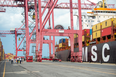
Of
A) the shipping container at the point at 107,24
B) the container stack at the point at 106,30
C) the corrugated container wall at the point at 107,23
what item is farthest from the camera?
the corrugated container wall at the point at 107,23

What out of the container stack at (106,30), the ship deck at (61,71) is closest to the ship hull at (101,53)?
the container stack at (106,30)

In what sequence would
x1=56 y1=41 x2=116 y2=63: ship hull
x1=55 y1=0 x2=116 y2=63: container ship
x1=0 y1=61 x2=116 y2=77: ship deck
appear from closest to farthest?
x1=0 y1=61 x2=116 y2=77: ship deck → x1=56 y1=41 x2=116 y2=63: ship hull → x1=55 y1=0 x2=116 y2=63: container ship

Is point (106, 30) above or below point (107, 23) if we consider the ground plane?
below

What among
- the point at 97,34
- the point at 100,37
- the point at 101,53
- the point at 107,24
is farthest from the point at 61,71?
the point at 97,34

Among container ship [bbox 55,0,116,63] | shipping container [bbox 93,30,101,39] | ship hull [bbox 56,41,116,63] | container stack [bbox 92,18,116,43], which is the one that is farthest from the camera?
shipping container [bbox 93,30,101,39]

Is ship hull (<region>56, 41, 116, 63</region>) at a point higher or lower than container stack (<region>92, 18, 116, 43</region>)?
lower

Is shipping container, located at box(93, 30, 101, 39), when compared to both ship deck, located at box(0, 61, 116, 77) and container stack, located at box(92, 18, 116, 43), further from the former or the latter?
ship deck, located at box(0, 61, 116, 77)

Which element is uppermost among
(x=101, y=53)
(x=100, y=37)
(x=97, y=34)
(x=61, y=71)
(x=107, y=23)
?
(x=107, y=23)

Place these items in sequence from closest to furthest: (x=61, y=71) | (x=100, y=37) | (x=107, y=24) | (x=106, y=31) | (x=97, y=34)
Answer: (x=61, y=71)
(x=107, y=24)
(x=106, y=31)
(x=100, y=37)
(x=97, y=34)

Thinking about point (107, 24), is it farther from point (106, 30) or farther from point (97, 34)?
point (97, 34)

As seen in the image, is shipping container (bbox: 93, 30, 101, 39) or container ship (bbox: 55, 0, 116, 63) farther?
shipping container (bbox: 93, 30, 101, 39)

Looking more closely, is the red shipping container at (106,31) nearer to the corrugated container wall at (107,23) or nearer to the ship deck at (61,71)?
the corrugated container wall at (107,23)

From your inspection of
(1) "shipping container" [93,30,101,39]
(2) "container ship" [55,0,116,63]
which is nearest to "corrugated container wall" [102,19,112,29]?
(2) "container ship" [55,0,116,63]

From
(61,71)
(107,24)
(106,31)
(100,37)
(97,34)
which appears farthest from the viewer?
(97,34)
